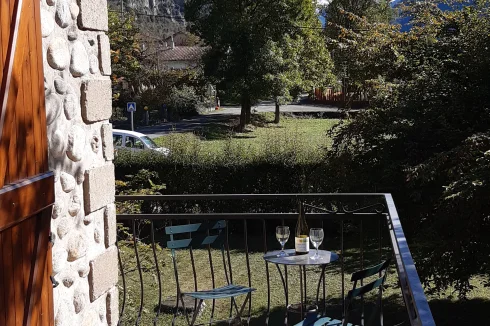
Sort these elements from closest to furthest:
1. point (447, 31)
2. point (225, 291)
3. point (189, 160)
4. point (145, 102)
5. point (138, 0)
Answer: point (225, 291) < point (447, 31) < point (189, 160) < point (145, 102) < point (138, 0)

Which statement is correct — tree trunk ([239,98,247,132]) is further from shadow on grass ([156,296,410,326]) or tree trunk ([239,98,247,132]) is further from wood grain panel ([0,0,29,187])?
wood grain panel ([0,0,29,187])

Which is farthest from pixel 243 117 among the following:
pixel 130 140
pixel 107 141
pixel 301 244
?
pixel 107 141

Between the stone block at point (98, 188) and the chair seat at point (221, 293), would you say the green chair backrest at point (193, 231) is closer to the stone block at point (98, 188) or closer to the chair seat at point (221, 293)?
the chair seat at point (221, 293)

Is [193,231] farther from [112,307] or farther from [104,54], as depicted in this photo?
[104,54]

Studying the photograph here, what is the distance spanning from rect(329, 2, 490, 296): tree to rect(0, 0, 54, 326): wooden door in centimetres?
373

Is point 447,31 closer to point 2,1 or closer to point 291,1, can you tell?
point 2,1

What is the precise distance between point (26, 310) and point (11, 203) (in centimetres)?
47

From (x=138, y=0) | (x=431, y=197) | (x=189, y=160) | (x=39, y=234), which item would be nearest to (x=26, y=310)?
(x=39, y=234)

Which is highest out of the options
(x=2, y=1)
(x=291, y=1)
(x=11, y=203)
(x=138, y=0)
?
(x=138, y=0)

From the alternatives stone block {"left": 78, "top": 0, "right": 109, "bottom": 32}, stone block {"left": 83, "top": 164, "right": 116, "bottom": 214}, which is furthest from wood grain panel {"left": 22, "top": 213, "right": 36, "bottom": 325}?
stone block {"left": 78, "top": 0, "right": 109, "bottom": 32}

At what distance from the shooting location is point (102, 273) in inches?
132

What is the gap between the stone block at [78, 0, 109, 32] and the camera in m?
3.10

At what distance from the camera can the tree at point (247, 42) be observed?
88.6ft

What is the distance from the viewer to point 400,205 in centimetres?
764
